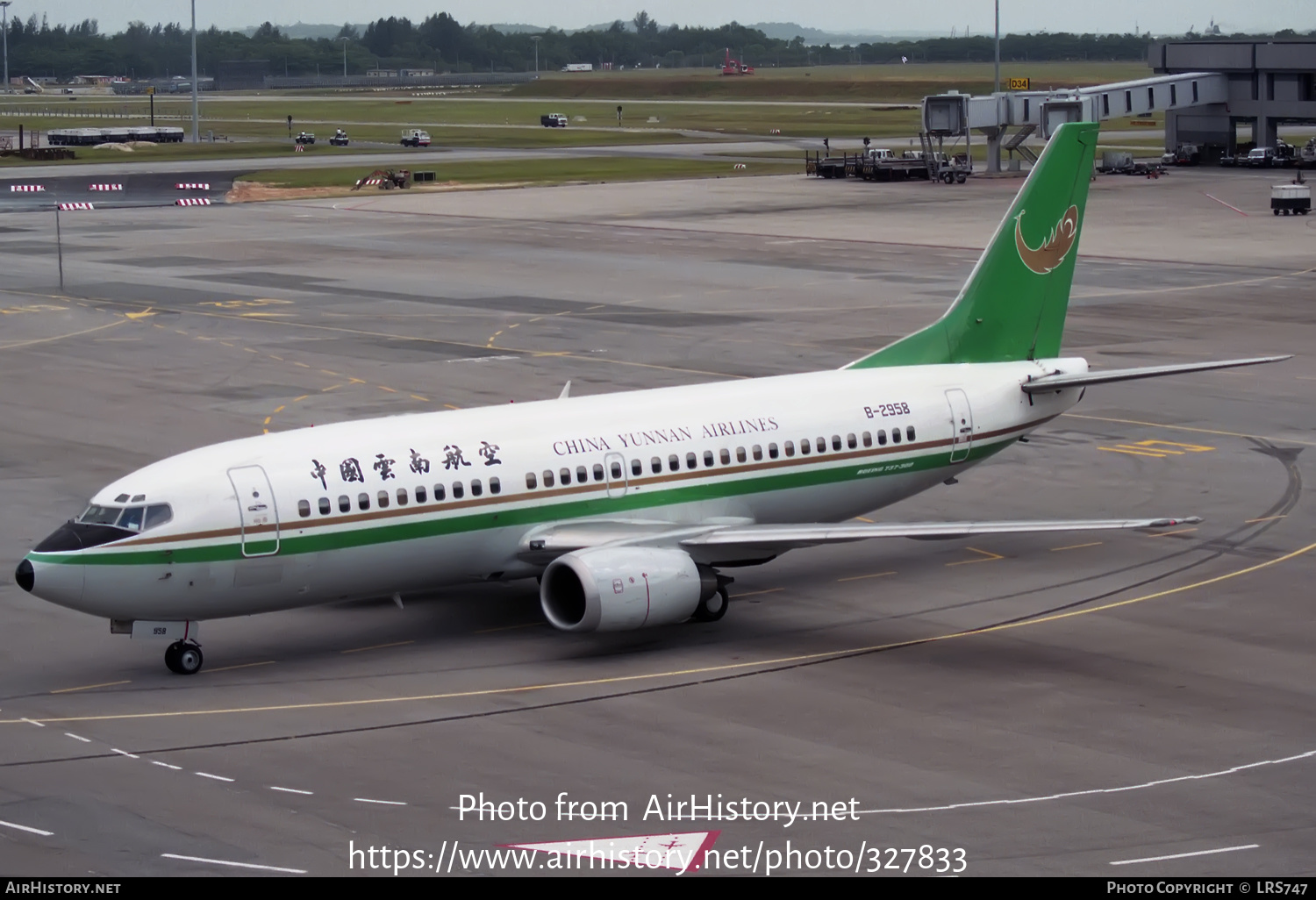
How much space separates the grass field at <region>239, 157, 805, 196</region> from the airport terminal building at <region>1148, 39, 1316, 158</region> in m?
32.6

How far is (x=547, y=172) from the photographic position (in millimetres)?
150625

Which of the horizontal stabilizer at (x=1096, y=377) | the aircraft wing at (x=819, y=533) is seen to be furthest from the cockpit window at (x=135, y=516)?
the horizontal stabilizer at (x=1096, y=377)

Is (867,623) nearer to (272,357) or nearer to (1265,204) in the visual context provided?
(272,357)

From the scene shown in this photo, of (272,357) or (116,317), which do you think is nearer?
(272,357)

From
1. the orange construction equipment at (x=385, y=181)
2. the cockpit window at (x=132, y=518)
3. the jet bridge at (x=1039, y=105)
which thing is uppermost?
the jet bridge at (x=1039, y=105)

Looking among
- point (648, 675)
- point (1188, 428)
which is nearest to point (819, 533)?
point (648, 675)

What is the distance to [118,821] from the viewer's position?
22797 millimetres

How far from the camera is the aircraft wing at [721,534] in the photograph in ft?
102

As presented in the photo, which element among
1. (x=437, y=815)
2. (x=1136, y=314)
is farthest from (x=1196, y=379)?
(x=437, y=815)

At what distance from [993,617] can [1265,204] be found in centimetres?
9178

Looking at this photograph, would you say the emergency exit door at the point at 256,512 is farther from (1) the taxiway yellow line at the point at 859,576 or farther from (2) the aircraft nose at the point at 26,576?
(1) the taxiway yellow line at the point at 859,576

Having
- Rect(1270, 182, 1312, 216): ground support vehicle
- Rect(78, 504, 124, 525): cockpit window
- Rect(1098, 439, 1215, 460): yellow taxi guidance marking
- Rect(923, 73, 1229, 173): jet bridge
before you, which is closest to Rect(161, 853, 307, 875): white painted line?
Rect(78, 504, 124, 525): cockpit window

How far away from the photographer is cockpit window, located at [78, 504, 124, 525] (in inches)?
1134

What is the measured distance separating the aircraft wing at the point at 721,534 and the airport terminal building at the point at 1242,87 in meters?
117
